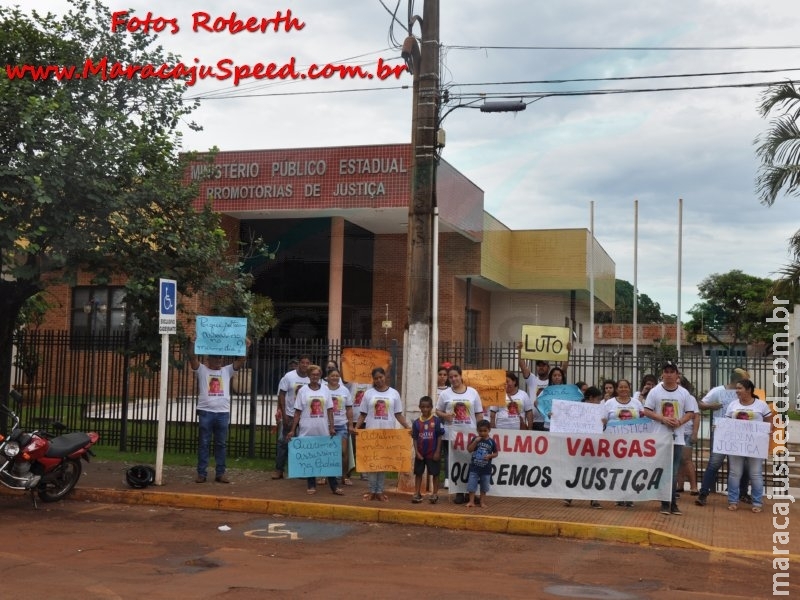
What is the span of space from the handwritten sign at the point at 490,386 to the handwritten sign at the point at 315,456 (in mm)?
1982

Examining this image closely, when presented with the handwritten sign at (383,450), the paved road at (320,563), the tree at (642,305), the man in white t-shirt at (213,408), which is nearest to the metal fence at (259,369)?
the man in white t-shirt at (213,408)

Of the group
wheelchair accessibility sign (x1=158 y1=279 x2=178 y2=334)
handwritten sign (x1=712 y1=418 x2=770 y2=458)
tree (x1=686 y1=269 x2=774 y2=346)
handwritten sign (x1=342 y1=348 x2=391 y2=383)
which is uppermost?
tree (x1=686 y1=269 x2=774 y2=346)

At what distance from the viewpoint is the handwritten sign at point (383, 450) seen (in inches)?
422

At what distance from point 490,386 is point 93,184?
18.8ft

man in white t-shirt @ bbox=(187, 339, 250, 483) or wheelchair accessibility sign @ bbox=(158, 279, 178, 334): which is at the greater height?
wheelchair accessibility sign @ bbox=(158, 279, 178, 334)

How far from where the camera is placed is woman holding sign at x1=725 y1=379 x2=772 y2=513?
34.6ft

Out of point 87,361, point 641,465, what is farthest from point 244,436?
point 641,465

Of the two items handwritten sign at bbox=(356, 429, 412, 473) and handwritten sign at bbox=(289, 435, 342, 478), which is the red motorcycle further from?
handwritten sign at bbox=(356, 429, 412, 473)

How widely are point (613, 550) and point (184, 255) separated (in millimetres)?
7412

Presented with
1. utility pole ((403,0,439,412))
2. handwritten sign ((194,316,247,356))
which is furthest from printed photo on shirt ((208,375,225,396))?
utility pole ((403,0,439,412))

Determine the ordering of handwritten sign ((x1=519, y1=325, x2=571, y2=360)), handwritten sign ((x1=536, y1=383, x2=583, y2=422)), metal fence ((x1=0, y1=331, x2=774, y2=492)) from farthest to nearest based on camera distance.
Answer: metal fence ((x1=0, y1=331, x2=774, y2=492)) → handwritten sign ((x1=519, y1=325, x2=571, y2=360)) → handwritten sign ((x1=536, y1=383, x2=583, y2=422))

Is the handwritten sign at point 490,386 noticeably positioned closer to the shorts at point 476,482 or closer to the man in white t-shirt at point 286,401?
the shorts at point 476,482

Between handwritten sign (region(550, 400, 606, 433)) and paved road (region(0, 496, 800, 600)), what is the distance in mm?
2019

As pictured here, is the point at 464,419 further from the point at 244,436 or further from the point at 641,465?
the point at 244,436
